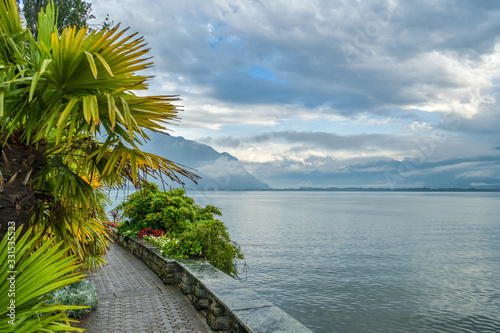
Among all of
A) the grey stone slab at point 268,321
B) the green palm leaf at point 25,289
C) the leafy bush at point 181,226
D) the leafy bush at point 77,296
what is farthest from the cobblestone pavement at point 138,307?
the green palm leaf at point 25,289

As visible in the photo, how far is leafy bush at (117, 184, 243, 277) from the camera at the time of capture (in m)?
8.73

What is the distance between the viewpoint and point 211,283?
606 centimetres

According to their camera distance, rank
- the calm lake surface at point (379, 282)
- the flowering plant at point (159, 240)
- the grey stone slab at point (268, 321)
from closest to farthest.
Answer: the grey stone slab at point (268, 321), the flowering plant at point (159, 240), the calm lake surface at point (379, 282)

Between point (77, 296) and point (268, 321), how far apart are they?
3555 millimetres

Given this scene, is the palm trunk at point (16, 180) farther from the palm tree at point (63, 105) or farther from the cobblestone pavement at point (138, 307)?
the cobblestone pavement at point (138, 307)

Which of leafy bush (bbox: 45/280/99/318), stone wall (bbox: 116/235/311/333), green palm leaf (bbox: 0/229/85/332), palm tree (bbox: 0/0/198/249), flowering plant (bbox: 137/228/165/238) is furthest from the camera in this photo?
flowering plant (bbox: 137/228/165/238)

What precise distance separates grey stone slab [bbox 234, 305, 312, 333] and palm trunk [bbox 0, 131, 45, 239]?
8.74ft

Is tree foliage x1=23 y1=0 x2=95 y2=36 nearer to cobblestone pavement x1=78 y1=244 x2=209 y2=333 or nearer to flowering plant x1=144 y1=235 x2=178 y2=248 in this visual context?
flowering plant x1=144 y1=235 x2=178 y2=248

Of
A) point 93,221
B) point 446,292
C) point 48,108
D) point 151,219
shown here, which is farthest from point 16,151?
point 446,292

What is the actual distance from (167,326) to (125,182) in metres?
2.61

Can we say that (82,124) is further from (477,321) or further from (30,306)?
(477,321)

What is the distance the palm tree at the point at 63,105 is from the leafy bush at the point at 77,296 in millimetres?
2401

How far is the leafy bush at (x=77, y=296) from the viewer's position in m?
5.96

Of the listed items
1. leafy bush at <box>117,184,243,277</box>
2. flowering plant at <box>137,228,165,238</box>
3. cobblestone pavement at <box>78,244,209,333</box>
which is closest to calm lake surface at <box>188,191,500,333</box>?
leafy bush at <box>117,184,243,277</box>
